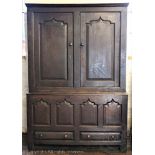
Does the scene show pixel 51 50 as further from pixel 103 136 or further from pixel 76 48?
pixel 103 136

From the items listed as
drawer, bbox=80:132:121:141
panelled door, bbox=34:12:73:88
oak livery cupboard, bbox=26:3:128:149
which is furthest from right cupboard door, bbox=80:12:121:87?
drawer, bbox=80:132:121:141

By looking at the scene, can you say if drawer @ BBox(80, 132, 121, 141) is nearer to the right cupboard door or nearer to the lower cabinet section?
the lower cabinet section

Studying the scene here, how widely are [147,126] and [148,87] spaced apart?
124 millimetres

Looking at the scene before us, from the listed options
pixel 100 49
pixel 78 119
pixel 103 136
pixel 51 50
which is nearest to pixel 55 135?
pixel 78 119

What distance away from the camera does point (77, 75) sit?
2.62 meters

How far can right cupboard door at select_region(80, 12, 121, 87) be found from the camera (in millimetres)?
2564

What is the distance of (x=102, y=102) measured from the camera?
2570mm

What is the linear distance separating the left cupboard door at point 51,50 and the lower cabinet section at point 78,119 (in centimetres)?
19

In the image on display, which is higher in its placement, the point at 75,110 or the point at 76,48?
the point at 76,48

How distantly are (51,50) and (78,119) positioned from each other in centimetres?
88

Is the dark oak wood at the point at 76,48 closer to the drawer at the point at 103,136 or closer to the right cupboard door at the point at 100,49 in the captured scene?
the right cupboard door at the point at 100,49

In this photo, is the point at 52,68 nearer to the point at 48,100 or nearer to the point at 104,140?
the point at 48,100
